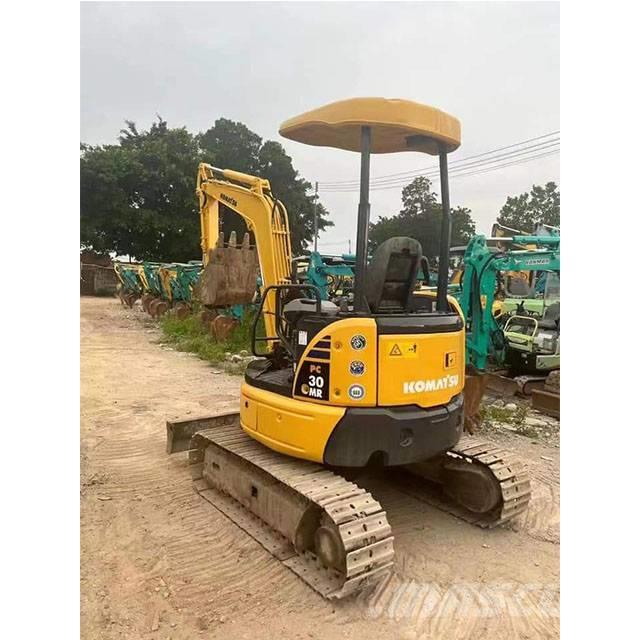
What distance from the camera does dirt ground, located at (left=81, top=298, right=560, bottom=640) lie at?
2746 mm

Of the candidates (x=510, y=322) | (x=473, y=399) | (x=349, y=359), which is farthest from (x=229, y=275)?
(x=349, y=359)

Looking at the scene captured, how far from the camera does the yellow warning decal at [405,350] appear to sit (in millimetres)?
3139

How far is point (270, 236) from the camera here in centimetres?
602

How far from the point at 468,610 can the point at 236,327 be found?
32.7ft

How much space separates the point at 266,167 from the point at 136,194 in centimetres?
1128

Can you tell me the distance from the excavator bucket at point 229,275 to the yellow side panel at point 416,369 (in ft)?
18.4

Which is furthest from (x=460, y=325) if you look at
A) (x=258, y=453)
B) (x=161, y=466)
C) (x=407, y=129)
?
(x=161, y=466)

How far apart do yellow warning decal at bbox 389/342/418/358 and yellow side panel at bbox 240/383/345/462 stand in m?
0.46

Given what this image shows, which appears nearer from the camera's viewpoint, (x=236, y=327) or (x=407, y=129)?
(x=407, y=129)

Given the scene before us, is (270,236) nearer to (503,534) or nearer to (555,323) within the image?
(503,534)

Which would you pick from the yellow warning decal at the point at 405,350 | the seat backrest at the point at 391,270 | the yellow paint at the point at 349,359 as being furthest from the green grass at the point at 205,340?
the yellow warning decal at the point at 405,350

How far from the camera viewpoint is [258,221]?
21.5 feet

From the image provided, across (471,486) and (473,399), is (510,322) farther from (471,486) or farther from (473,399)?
(471,486)

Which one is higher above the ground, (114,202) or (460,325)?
(114,202)
